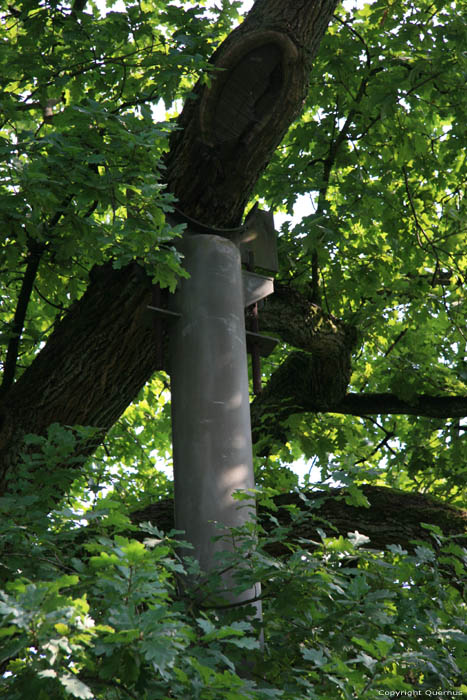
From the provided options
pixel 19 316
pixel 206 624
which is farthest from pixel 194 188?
pixel 206 624

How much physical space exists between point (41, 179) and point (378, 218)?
4184mm

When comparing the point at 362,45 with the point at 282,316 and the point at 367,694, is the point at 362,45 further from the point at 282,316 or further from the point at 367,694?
the point at 367,694

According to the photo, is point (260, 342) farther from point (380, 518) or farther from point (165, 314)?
point (380, 518)

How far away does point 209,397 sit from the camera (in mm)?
3936

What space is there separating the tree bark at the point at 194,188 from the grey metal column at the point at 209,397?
1.66 feet

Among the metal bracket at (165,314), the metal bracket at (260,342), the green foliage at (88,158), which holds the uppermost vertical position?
the green foliage at (88,158)

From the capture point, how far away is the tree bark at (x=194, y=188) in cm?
470

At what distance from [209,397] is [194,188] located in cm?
141

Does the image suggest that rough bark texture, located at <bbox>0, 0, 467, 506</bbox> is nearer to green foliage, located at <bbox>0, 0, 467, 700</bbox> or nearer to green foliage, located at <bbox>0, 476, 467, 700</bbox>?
green foliage, located at <bbox>0, 0, 467, 700</bbox>

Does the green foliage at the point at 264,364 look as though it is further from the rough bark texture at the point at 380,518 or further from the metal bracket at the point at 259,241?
the metal bracket at the point at 259,241

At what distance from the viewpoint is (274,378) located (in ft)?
24.3

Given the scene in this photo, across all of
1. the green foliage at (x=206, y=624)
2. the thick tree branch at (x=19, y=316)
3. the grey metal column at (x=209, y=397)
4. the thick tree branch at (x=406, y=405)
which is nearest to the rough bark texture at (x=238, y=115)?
the grey metal column at (x=209, y=397)

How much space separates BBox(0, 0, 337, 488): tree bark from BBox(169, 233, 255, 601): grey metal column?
0.51m

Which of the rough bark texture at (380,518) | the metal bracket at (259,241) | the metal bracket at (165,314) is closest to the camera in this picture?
the metal bracket at (165,314)
